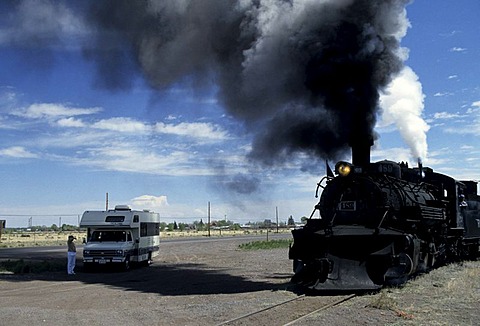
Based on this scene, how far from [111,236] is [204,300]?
38.3 feet

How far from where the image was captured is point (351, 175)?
49.4 ft

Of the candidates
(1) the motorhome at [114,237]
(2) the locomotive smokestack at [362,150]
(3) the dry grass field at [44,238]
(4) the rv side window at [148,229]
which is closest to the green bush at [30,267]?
(1) the motorhome at [114,237]

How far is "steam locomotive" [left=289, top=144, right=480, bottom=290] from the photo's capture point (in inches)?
541

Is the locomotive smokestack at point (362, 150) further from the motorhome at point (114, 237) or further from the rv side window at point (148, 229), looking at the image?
the rv side window at point (148, 229)

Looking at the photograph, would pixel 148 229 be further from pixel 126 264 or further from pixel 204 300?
pixel 204 300

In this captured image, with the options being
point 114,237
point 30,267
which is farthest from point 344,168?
point 30,267

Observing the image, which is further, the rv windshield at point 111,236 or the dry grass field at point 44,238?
the dry grass field at point 44,238

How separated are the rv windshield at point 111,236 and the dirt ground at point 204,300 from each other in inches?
126

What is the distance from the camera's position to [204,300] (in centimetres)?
1367

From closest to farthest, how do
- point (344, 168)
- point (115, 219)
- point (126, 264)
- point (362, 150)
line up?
point (344, 168), point (362, 150), point (126, 264), point (115, 219)

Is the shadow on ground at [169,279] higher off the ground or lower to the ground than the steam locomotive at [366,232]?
lower

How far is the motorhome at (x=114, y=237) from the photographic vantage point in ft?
76.5

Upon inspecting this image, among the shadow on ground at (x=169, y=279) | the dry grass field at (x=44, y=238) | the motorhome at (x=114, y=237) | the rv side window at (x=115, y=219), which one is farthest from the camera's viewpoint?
the dry grass field at (x=44, y=238)

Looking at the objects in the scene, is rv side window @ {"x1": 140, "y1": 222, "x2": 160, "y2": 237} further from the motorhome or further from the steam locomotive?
the steam locomotive
